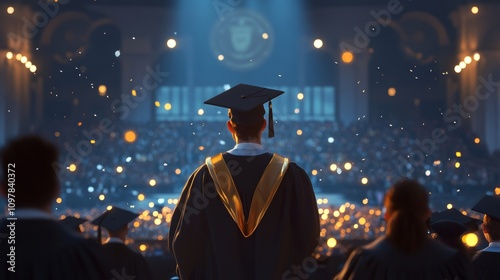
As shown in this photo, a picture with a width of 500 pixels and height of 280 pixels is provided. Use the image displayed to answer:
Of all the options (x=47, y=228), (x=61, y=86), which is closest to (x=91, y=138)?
(x=61, y=86)

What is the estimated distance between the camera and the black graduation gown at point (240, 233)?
482 centimetres

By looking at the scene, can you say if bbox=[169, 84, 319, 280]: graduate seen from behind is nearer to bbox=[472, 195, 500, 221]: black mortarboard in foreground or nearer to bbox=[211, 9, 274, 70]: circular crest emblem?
bbox=[472, 195, 500, 221]: black mortarboard in foreground

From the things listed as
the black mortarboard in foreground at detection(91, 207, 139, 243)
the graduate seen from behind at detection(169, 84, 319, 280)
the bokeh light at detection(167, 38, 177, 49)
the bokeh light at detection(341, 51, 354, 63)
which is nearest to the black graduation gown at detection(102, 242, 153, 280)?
the black mortarboard in foreground at detection(91, 207, 139, 243)

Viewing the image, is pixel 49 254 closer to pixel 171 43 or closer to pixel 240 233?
pixel 240 233

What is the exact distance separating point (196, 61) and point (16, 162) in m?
15.0

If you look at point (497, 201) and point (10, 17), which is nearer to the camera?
point (497, 201)

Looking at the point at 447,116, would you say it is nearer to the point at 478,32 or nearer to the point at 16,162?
the point at 478,32

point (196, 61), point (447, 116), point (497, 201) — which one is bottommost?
point (497, 201)

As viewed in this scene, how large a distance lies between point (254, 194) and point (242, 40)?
42.9 ft

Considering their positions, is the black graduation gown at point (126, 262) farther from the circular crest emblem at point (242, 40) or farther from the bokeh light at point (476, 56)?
the bokeh light at point (476, 56)

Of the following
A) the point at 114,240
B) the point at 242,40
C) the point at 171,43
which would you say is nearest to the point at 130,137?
the point at 171,43

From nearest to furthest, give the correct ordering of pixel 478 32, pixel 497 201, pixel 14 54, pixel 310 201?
pixel 310 201, pixel 497 201, pixel 14 54, pixel 478 32

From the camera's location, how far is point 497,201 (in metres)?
5.59

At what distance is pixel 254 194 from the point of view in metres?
4.87
